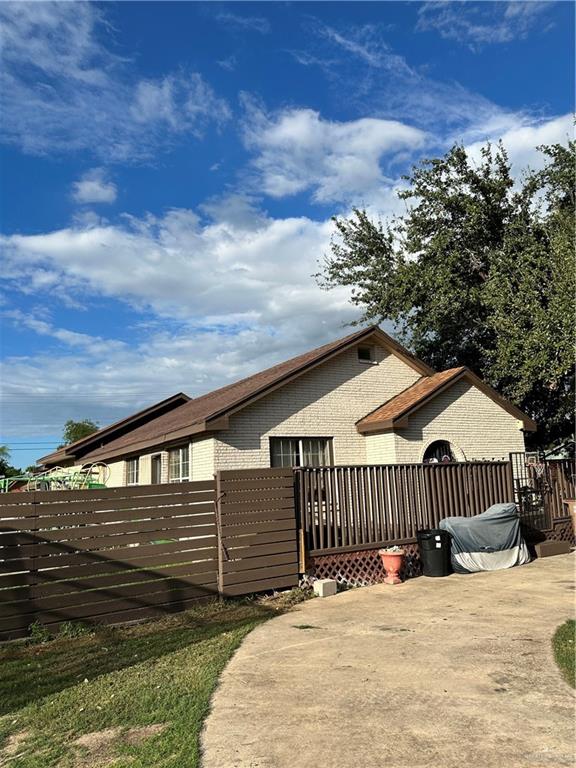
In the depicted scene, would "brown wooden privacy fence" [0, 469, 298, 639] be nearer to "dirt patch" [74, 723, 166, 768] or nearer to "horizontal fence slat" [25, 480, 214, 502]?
"horizontal fence slat" [25, 480, 214, 502]

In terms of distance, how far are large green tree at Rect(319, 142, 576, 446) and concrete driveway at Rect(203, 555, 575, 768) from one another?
40.1 feet

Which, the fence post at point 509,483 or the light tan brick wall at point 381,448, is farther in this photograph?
the light tan brick wall at point 381,448

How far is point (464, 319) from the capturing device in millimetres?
21250

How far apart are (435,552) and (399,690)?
5.67 m

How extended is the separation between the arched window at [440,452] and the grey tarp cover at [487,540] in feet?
11.5

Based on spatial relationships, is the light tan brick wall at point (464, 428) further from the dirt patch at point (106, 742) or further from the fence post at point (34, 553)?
the dirt patch at point (106, 742)

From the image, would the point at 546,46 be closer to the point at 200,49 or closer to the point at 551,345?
the point at 551,345

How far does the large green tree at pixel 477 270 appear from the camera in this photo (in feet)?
60.2

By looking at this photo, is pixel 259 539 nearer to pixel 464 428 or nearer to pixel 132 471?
pixel 464 428

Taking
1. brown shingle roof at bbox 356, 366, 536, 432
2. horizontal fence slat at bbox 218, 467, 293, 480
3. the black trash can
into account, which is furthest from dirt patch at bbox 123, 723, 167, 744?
brown shingle roof at bbox 356, 366, 536, 432

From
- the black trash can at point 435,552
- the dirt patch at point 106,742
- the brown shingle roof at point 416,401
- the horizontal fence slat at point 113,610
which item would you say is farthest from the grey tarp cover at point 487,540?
the dirt patch at point 106,742

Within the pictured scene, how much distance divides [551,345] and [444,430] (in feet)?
15.1

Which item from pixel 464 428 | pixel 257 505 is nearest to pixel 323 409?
pixel 464 428

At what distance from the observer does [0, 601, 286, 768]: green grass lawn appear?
153 inches
